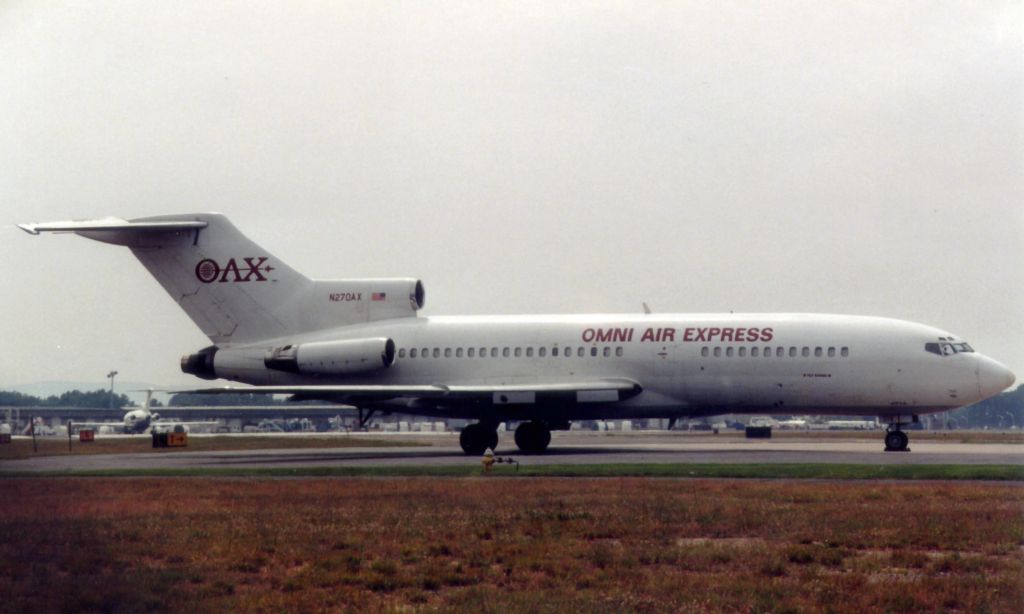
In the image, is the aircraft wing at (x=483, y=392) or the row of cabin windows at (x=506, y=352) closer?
the aircraft wing at (x=483, y=392)

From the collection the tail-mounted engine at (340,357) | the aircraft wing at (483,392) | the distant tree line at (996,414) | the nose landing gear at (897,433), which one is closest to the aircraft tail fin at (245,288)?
the tail-mounted engine at (340,357)

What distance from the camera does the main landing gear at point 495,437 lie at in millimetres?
35906

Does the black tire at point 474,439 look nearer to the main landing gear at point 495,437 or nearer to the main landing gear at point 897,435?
the main landing gear at point 495,437

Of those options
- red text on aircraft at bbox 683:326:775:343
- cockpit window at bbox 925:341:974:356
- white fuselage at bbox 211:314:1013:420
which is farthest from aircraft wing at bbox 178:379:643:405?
cockpit window at bbox 925:341:974:356

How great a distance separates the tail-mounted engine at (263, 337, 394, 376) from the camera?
1465 inches

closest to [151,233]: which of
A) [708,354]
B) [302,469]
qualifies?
[302,469]

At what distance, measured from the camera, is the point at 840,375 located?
112 feet

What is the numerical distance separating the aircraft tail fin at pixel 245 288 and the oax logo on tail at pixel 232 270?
3 cm

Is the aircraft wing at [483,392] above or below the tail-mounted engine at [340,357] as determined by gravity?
below

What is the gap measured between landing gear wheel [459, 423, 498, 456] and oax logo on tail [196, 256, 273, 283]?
30.5ft

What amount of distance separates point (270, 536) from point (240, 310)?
2612 cm

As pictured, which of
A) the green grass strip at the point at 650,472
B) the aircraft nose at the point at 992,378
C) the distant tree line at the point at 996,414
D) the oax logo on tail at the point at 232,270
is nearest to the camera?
the green grass strip at the point at 650,472

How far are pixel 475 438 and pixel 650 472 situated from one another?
486 inches

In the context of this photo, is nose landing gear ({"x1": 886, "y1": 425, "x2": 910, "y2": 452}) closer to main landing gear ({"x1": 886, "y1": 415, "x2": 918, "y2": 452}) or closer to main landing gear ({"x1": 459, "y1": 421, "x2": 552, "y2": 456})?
main landing gear ({"x1": 886, "y1": 415, "x2": 918, "y2": 452})
